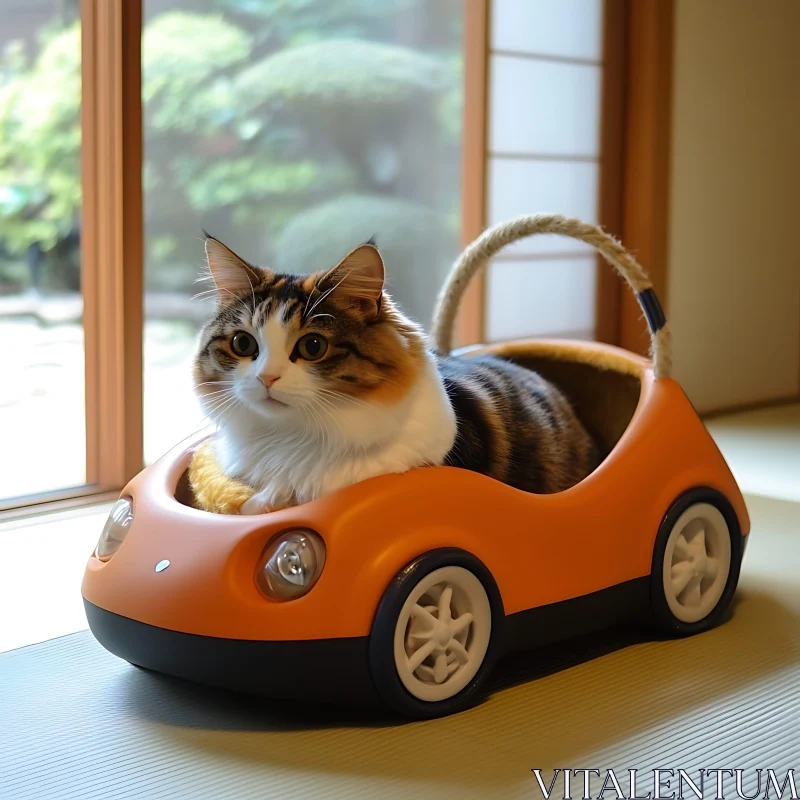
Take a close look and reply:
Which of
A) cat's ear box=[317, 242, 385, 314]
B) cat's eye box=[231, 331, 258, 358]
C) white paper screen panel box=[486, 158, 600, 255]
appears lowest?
cat's eye box=[231, 331, 258, 358]

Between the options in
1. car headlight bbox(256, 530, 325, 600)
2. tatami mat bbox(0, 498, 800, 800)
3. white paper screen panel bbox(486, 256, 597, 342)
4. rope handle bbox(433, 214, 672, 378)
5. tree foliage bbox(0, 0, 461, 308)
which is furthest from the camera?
tree foliage bbox(0, 0, 461, 308)

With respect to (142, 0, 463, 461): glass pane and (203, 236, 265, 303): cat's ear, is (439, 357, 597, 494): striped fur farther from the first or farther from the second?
(142, 0, 463, 461): glass pane

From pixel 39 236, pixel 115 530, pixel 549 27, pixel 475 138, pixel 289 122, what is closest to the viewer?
pixel 115 530

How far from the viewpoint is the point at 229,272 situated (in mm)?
1543

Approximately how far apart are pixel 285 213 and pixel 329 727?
166 inches

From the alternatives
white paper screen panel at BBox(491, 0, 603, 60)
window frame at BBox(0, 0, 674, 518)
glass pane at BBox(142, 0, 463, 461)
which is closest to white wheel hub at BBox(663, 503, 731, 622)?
window frame at BBox(0, 0, 674, 518)

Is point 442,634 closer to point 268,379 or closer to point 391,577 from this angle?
point 391,577

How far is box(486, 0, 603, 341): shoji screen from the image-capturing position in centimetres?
361

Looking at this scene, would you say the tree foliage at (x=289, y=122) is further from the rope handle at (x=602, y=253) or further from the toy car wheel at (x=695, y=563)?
the toy car wheel at (x=695, y=563)

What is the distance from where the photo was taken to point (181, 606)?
→ 141 cm

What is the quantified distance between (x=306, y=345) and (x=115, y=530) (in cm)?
43

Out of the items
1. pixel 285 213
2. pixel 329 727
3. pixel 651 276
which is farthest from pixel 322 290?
pixel 285 213

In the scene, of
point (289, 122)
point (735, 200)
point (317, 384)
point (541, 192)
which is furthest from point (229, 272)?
point (289, 122)

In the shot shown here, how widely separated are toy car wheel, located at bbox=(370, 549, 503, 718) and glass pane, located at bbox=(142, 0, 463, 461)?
365cm
